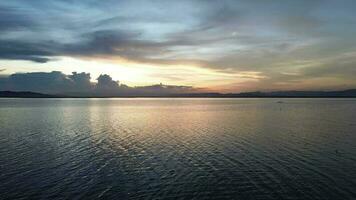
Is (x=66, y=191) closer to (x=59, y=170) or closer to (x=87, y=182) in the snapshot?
(x=87, y=182)

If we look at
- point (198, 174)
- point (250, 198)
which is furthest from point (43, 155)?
point (250, 198)

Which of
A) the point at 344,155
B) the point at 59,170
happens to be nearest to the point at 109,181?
the point at 59,170

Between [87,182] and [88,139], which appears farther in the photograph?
[88,139]

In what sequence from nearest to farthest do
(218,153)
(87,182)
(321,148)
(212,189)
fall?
(212,189), (87,182), (218,153), (321,148)

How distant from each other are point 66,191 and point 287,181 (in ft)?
61.3

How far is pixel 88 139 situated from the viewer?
51406mm

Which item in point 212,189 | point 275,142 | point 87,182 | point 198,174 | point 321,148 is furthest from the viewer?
point 275,142

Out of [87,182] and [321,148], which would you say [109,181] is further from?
[321,148]

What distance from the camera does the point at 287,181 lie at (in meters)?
27.3

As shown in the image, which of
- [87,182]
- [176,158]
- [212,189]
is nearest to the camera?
[212,189]

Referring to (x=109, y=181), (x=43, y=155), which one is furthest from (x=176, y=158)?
(x=43, y=155)

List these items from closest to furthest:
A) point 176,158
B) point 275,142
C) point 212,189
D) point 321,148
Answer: point 212,189, point 176,158, point 321,148, point 275,142

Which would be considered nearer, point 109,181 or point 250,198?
point 250,198

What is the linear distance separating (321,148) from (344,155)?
15.5ft
